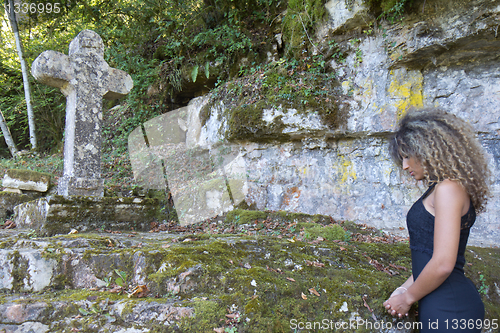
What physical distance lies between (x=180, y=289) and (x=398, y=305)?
1.47 metres

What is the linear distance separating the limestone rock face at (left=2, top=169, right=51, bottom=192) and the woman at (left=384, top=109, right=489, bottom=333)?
265 inches

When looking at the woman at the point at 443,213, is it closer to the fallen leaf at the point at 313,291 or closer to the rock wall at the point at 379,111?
the fallen leaf at the point at 313,291

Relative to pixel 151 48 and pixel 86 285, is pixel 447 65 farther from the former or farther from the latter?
pixel 151 48

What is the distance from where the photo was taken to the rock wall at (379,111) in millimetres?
5617

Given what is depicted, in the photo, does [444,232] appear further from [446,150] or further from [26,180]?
[26,180]

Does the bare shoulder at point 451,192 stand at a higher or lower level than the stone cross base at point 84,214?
higher

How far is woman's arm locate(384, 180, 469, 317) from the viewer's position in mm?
1496

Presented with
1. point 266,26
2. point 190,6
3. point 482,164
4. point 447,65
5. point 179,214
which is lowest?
point 179,214

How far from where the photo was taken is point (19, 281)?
2.14 meters

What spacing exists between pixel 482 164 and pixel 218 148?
6812 millimetres

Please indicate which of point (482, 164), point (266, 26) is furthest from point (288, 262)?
point (266, 26)

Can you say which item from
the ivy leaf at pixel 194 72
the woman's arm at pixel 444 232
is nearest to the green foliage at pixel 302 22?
the ivy leaf at pixel 194 72

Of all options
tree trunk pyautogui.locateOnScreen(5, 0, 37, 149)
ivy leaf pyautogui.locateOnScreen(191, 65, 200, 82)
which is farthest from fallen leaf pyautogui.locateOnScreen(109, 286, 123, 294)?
tree trunk pyautogui.locateOnScreen(5, 0, 37, 149)

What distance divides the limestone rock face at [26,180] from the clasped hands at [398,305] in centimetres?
665
